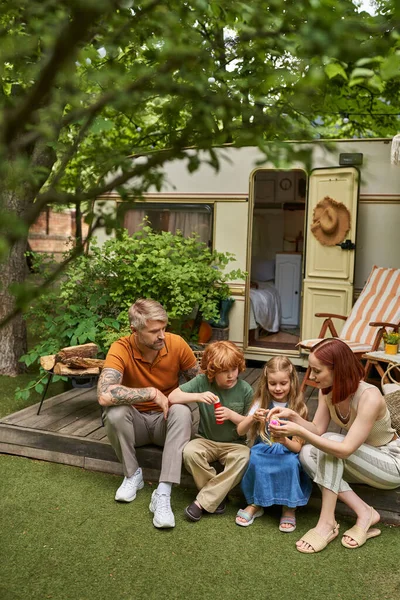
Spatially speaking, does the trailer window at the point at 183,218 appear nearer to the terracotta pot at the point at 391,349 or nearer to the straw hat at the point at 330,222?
the straw hat at the point at 330,222

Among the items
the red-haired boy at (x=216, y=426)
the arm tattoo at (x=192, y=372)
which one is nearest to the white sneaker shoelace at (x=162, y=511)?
the red-haired boy at (x=216, y=426)

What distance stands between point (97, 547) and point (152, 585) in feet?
1.50

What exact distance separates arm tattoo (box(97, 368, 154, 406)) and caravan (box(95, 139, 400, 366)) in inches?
104

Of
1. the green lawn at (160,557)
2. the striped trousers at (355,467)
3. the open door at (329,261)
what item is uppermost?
the open door at (329,261)

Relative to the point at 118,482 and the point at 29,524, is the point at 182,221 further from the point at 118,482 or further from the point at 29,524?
the point at 29,524

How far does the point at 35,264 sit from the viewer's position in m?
5.62

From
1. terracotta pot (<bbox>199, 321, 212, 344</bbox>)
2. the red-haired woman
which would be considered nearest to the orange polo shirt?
the red-haired woman

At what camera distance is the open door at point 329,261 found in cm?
639

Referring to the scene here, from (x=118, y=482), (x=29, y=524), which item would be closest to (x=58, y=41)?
(x=29, y=524)

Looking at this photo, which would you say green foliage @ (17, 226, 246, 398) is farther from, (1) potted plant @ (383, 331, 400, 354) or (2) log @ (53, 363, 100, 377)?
(1) potted plant @ (383, 331, 400, 354)

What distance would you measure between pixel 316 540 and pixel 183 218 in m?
4.85

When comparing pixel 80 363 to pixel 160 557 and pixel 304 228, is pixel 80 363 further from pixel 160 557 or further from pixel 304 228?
pixel 304 228

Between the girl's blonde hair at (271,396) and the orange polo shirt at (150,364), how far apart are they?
606 millimetres

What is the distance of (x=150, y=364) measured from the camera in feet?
12.6
